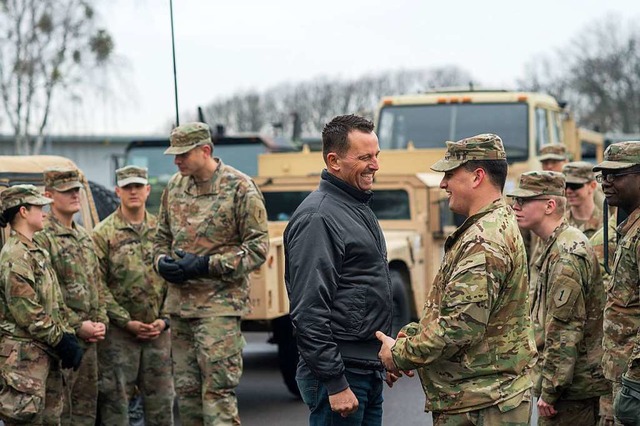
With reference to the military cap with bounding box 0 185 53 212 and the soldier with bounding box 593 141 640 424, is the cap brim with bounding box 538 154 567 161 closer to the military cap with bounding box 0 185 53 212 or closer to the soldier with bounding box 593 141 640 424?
the soldier with bounding box 593 141 640 424

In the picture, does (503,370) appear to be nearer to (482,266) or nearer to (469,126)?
(482,266)

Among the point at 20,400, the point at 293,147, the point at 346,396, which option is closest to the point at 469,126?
the point at 293,147

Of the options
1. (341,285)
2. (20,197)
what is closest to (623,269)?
(341,285)

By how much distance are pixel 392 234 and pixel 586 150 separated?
360 inches

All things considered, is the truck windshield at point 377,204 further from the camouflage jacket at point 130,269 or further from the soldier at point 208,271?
the soldier at point 208,271

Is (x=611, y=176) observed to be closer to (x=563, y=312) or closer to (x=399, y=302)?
(x=563, y=312)

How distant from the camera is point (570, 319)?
5.48 metres

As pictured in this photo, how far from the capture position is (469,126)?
43.4 feet

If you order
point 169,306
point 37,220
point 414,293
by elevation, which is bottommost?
point 414,293

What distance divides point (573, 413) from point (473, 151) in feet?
6.11

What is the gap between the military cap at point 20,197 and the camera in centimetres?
633

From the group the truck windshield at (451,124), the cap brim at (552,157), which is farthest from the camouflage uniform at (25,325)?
the truck windshield at (451,124)

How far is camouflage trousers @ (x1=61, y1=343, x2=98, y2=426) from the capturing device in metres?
7.13

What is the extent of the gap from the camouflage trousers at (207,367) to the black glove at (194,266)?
0.28 m
